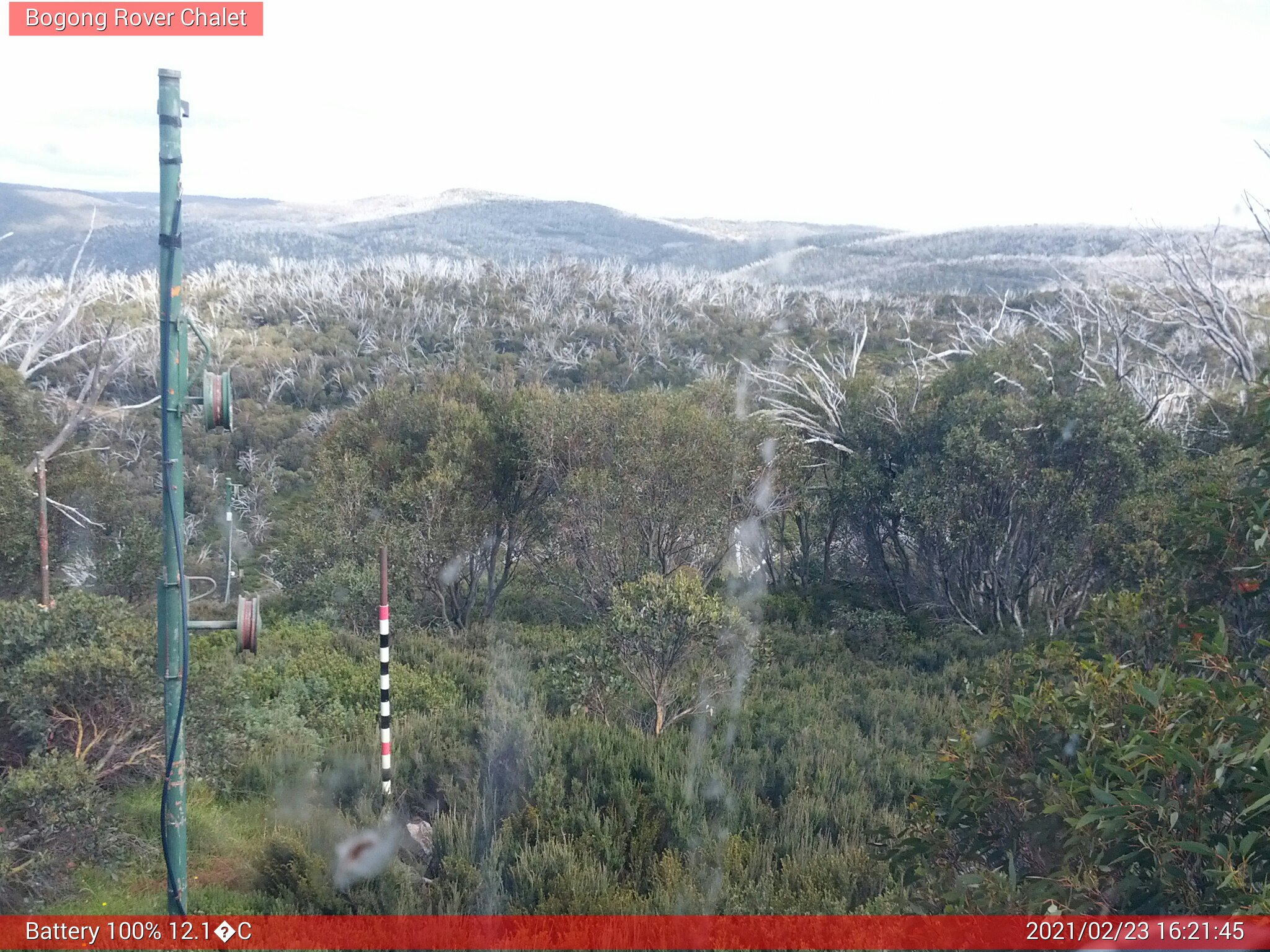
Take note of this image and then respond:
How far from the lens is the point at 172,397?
13.0 feet

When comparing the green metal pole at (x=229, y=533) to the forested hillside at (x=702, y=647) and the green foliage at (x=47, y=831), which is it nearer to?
the forested hillside at (x=702, y=647)

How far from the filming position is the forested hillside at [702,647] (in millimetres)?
3947

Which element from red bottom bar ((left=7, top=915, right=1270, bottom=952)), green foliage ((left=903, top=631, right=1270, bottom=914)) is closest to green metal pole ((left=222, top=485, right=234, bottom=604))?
red bottom bar ((left=7, top=915, right=1270, bottom=952))

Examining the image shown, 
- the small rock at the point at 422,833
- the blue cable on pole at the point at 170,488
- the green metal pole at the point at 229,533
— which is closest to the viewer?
the blue cable on pole at the point at 170,488

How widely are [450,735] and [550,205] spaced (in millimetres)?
83222

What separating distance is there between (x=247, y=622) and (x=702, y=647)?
19.8 ft

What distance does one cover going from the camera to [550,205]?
86688 millimetres

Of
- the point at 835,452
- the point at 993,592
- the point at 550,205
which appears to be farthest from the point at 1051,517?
the point at 550,205

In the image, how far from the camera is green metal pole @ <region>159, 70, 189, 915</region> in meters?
3.94

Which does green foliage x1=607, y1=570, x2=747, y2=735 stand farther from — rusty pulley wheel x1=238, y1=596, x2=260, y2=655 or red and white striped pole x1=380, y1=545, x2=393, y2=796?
rusty pulley wheel x1=238, y1=596, x2=260, y2=655

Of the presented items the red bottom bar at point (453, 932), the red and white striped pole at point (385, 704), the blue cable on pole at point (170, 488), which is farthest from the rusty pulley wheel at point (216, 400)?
the red and white striped pole at point (385, 704)

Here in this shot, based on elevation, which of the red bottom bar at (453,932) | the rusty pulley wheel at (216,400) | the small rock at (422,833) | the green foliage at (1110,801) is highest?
the rusty pulley wheel at (216,400)

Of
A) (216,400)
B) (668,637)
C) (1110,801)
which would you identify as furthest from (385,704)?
(1110,801)

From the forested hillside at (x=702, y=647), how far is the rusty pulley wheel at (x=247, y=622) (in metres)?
1.30
